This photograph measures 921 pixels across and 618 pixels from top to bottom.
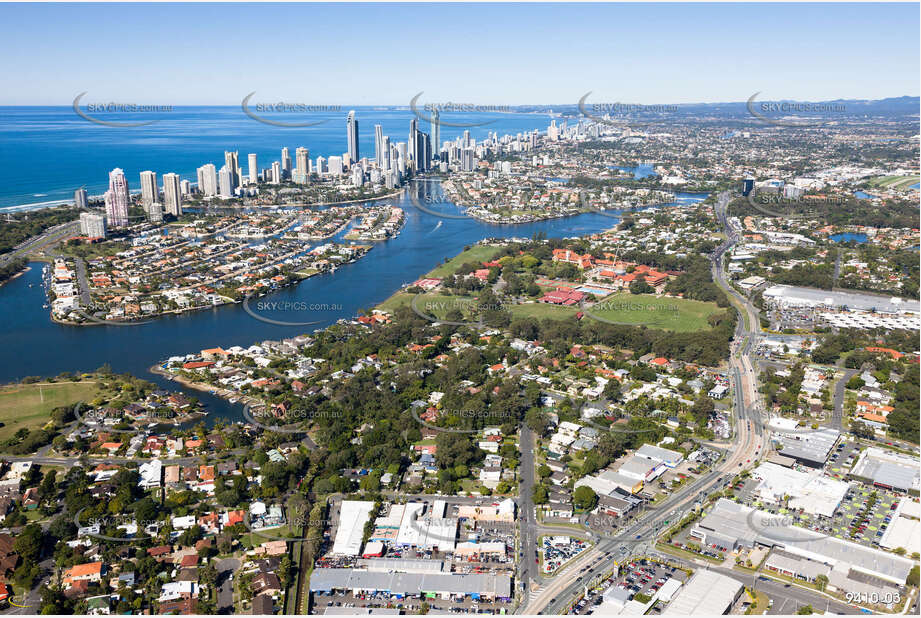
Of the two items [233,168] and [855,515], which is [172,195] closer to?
[233,168]

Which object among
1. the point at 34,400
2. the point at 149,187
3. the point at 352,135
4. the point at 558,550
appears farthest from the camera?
the point at 352,135

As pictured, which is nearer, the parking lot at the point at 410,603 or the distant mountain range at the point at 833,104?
the parking lot at the point at 410,603

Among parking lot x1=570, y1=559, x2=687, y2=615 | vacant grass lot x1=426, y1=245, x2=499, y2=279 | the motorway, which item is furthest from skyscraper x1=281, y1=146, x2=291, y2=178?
parking lot x1=570, y1=559, x2=687, y2=615

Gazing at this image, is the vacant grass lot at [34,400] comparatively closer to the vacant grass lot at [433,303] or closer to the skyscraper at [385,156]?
the vacant grass lot at [433,303]

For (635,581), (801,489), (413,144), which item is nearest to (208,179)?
(413,144)

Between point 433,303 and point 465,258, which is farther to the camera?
point 465,258

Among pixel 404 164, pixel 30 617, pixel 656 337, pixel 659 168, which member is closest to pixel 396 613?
pixel 30 617

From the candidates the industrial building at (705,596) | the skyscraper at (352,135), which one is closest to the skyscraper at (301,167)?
the skyscraper at (352,135)

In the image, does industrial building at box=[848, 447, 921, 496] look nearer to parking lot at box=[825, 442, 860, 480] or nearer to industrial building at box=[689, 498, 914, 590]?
parking lot at box=[825, 442, 860, 480]
